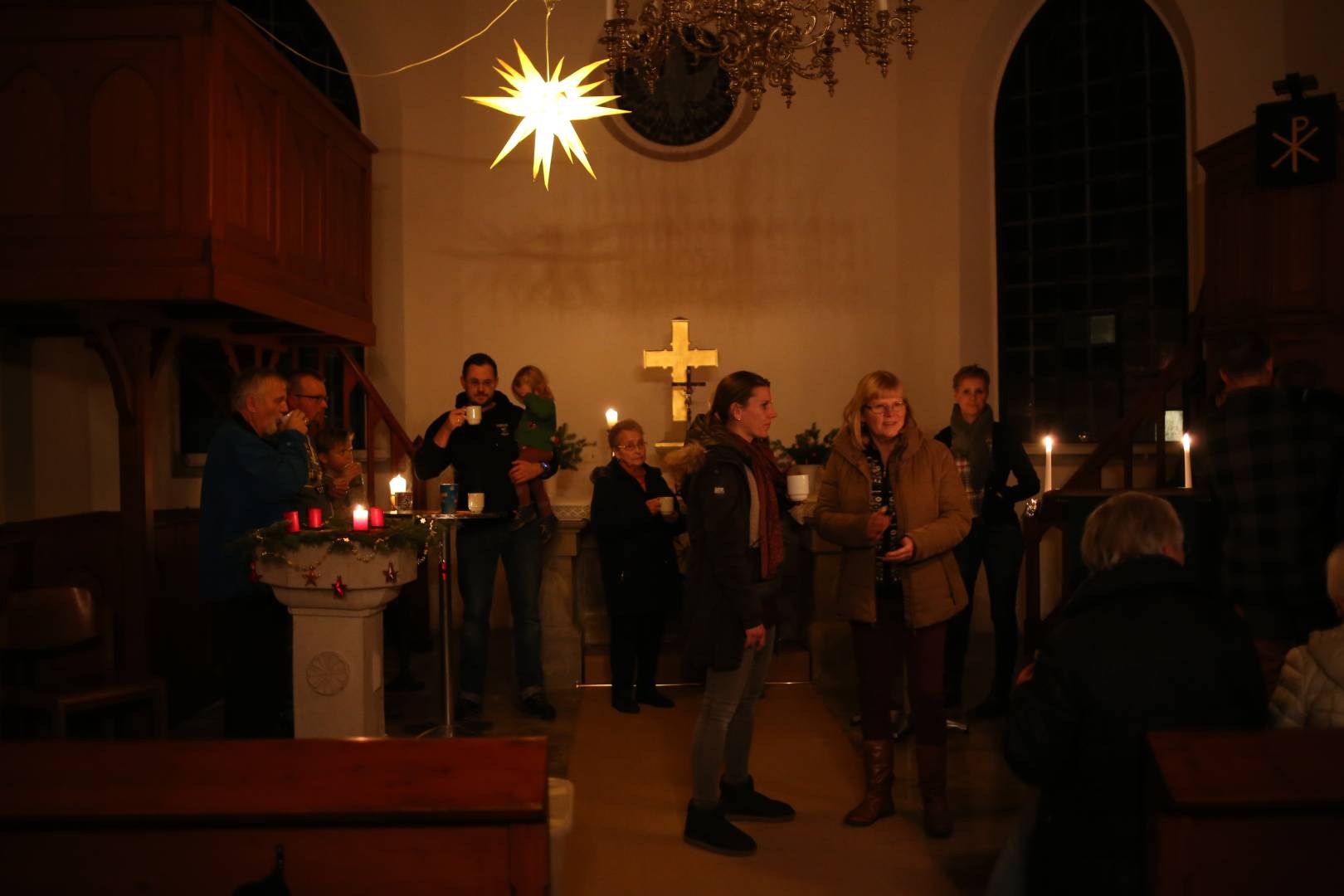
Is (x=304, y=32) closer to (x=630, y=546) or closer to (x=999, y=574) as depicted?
(x=630, y=546)

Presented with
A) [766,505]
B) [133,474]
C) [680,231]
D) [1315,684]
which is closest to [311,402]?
[133,474]

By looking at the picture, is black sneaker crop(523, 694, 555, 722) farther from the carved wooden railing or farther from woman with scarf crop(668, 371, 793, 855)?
the carved wooden railing

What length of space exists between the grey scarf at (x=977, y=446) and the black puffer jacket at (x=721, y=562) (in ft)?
7.02

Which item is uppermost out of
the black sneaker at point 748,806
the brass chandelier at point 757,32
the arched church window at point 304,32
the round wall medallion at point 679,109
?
the arched church window at point 304,32

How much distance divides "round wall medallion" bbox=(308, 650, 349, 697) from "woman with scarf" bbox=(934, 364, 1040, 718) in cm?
299

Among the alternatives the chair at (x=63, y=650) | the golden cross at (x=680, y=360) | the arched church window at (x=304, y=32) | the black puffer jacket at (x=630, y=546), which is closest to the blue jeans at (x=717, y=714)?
the black puffer jacket at (x=630, y=546)

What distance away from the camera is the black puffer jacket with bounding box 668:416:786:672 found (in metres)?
3.81

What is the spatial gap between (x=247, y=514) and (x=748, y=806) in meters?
2.32

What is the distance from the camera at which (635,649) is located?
6176 millimetres

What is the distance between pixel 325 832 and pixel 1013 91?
807 centimetres

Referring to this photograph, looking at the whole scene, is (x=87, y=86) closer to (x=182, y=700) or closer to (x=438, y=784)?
(x=182, y=700)

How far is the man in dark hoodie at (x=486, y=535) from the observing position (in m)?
5.73

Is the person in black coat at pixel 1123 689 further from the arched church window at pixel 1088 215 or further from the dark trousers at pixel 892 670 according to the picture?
the arched church window at pixel 1088 215

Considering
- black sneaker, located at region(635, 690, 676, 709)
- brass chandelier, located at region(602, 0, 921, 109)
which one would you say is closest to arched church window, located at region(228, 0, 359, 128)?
brass chandelier, located at region(602, 0, 921, 109)
